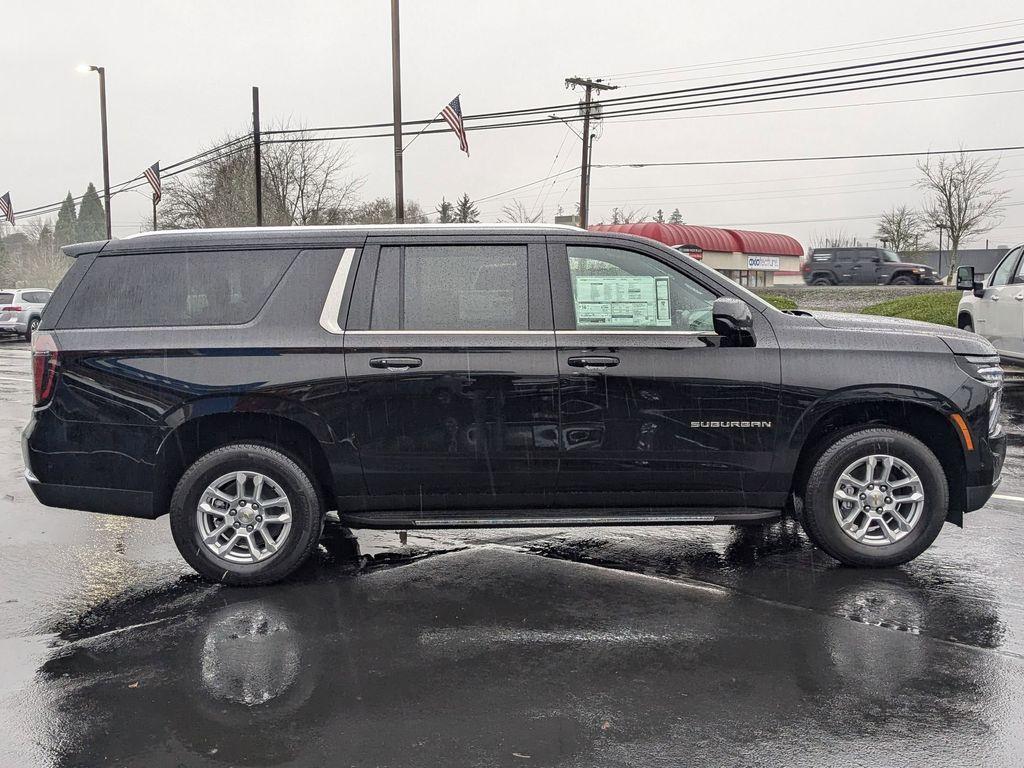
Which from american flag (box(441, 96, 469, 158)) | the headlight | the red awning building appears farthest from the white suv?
the red awning building

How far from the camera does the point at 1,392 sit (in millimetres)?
14734

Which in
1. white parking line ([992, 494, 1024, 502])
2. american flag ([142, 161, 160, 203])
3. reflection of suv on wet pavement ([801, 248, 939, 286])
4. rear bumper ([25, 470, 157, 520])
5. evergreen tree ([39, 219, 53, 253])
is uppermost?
evergreen tree ([39, 219, 53, 253])

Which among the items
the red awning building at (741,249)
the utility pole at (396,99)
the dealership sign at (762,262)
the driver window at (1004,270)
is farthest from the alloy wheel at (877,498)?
the dealership sign at (762,262)

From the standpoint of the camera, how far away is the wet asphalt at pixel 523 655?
3287mm

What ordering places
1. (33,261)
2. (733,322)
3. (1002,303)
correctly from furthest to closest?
(33,261), (1002,303), (733,322)

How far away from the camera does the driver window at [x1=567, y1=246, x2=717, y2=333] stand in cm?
511

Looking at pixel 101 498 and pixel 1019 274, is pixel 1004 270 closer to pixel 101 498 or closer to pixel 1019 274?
pixel 1019 274

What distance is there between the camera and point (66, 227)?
132m

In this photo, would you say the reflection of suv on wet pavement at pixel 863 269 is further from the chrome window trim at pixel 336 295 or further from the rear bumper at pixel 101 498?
the rear bumper at pixel 101 498

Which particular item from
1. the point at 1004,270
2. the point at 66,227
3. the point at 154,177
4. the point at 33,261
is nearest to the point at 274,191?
the point at 154,177

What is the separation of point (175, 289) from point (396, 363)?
4.25ft

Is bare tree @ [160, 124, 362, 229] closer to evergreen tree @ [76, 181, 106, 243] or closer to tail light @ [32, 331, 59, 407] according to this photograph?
tail light @ [32, 331, 59, 407]

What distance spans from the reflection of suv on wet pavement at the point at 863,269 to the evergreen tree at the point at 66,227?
11522 centimetres

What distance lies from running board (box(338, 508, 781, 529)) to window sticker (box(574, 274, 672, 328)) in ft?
3.42
